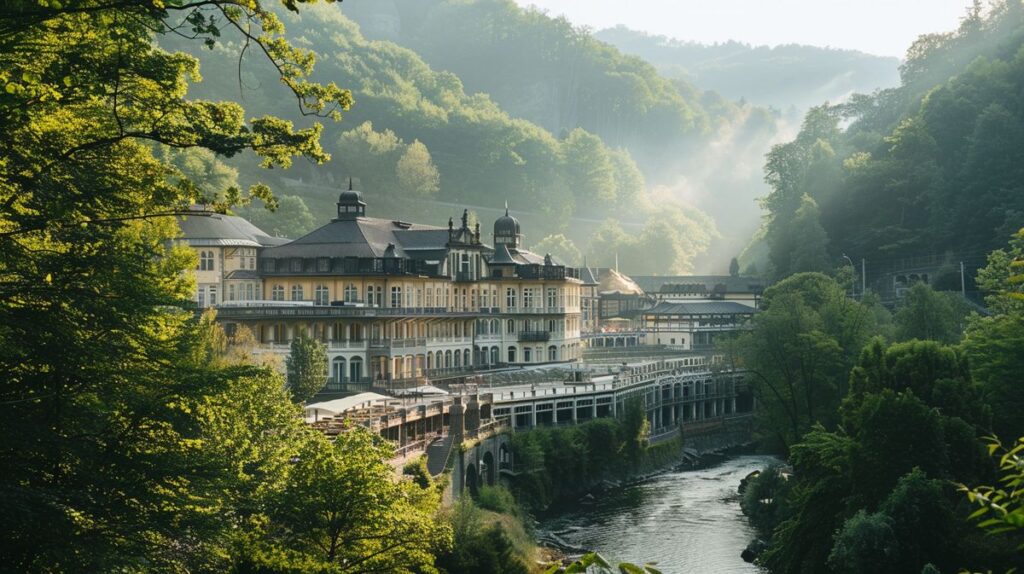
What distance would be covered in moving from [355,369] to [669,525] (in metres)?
28.0

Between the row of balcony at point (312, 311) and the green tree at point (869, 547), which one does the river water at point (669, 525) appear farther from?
the row of balcony at point (312, 311)

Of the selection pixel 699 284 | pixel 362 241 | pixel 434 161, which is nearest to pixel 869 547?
pixel 362 241

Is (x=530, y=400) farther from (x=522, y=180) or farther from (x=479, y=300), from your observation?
(x=522, y=180)

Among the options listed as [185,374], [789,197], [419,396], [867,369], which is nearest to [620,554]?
[867,369]

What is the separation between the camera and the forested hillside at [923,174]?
110 m

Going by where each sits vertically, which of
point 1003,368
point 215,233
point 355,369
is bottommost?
point 355,369

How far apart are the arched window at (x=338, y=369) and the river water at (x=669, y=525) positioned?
766 inches

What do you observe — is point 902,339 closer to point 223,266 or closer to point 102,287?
point 223,266

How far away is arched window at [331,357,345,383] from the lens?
265 ft

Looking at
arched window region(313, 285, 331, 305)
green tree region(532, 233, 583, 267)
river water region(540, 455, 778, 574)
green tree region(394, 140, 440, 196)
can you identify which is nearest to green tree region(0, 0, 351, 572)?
river water region(540, 455, 778, 574)

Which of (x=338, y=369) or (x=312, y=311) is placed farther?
(x=338, y=369)

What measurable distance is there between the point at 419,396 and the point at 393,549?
37.9 meters

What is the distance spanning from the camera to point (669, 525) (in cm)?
6056

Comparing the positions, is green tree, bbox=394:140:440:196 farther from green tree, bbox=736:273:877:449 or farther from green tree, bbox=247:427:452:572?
green tree, bbox=247:427:452:572
